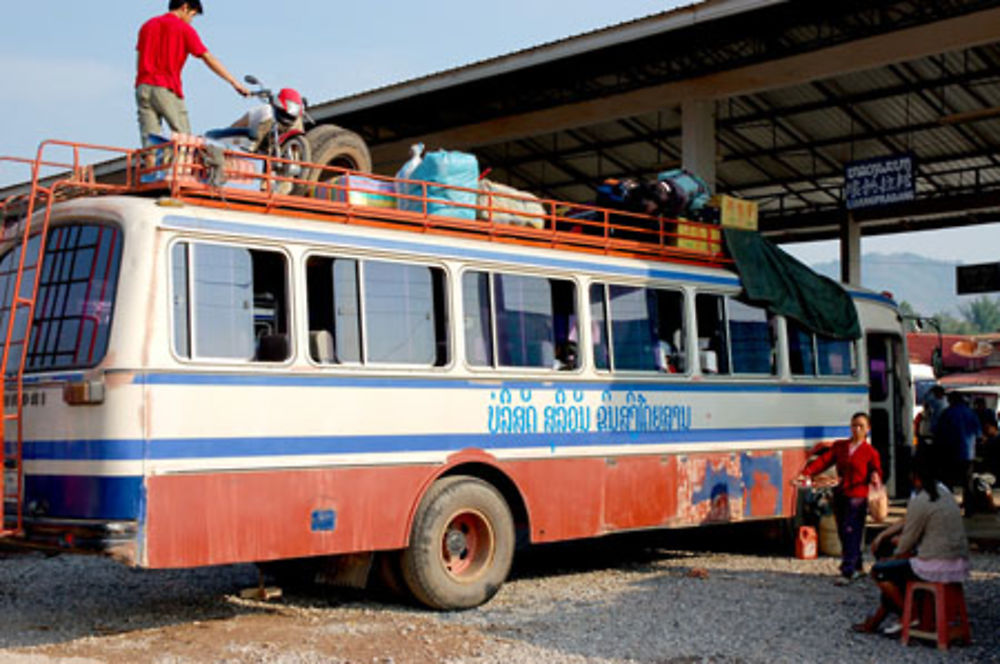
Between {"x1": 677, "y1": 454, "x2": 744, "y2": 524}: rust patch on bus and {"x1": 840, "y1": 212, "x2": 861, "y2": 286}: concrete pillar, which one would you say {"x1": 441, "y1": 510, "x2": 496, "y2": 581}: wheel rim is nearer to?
{"x1": 677, "y1": 454, "x2": 744, "y2": 524}: rust patch on bus

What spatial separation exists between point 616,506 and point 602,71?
426 inches

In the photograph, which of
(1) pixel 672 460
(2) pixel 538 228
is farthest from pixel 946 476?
(2) pixel 538 228

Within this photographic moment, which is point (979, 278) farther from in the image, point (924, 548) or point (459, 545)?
point (459, 545)

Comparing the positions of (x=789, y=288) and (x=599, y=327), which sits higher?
(x=789, y=288)

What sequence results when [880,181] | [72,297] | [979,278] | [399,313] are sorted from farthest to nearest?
[880,181]
[979,278]
[399,313]
[72,297]

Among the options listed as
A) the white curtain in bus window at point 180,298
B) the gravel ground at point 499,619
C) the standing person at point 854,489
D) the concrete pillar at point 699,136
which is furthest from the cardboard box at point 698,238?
the concrete pillar at point 699,136

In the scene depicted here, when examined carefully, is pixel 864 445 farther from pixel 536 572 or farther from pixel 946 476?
pixel 946 476

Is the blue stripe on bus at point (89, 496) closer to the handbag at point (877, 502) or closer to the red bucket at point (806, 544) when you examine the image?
the handbag at point (877, 502)

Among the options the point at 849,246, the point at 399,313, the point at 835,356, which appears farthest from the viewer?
the point at 849,246

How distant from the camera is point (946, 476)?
16.7 metres

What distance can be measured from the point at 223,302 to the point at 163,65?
8.91 ft

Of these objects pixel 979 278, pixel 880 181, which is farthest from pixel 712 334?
pixel 880 181

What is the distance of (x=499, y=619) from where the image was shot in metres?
9.00

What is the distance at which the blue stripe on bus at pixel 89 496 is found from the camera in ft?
24.8
